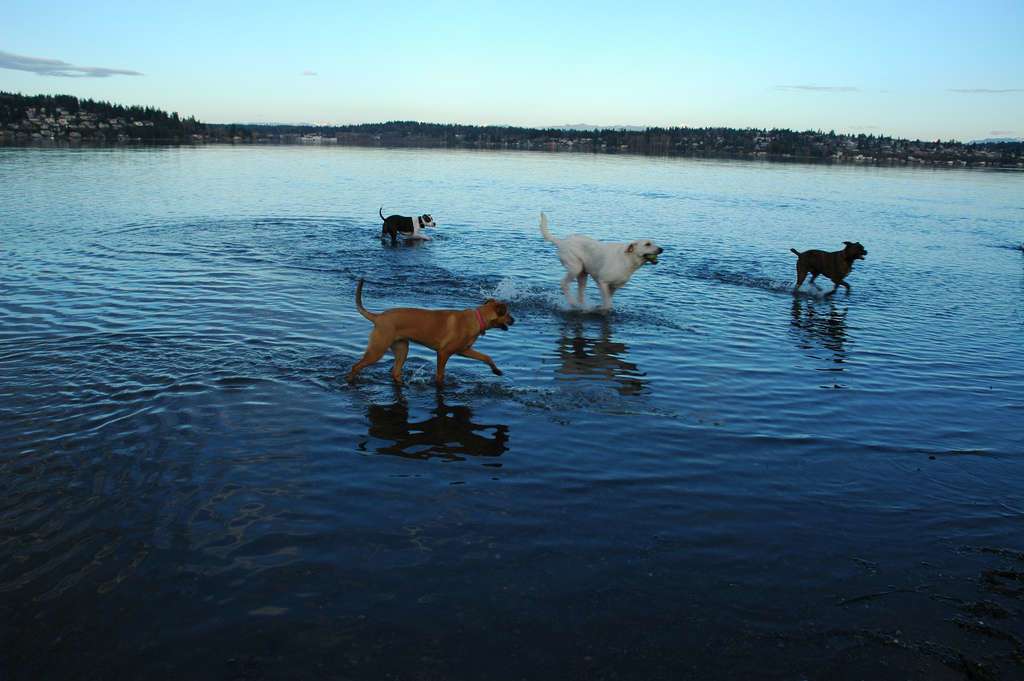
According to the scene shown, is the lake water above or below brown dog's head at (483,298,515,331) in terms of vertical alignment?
below

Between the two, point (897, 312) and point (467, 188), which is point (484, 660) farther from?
point (467, 188)

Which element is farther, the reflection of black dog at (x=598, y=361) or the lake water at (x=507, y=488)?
the reflection of black dog at (x=598, y=361)

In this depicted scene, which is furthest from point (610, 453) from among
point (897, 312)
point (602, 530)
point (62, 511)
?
point (897, 312)

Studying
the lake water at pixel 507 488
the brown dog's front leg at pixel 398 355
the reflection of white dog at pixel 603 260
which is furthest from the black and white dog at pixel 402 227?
the brown dog's front leg at pixel 398 355

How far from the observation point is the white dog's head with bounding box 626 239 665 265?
13727 mm

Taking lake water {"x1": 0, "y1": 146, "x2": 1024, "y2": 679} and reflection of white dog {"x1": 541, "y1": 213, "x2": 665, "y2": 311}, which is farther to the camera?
reflection of white dog {"x1": 541, "y1": 213, "x2": 665, "y2": 311}

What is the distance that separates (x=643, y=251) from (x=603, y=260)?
105 cm

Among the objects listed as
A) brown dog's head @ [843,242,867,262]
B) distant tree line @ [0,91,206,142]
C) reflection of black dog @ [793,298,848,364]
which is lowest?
reflection of black dog @ [793,298,848,364]

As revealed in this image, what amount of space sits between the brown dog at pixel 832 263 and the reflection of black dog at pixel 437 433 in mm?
12509

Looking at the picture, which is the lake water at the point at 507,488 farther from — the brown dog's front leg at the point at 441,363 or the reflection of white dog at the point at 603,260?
the reflection of white dog at the point at 603,260

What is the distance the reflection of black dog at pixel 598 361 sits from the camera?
10.4 metres

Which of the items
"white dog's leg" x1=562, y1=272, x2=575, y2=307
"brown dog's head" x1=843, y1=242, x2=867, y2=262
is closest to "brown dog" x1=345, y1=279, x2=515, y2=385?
"white dog's leg" x1=562, y1=272, x2=575, y2=307

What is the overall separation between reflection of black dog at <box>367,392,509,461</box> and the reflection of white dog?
641 centimetres

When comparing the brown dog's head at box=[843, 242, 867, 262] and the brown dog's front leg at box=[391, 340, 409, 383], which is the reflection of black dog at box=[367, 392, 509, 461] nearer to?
the brown dog's front leg at box=[391, 340, 409, 383]
